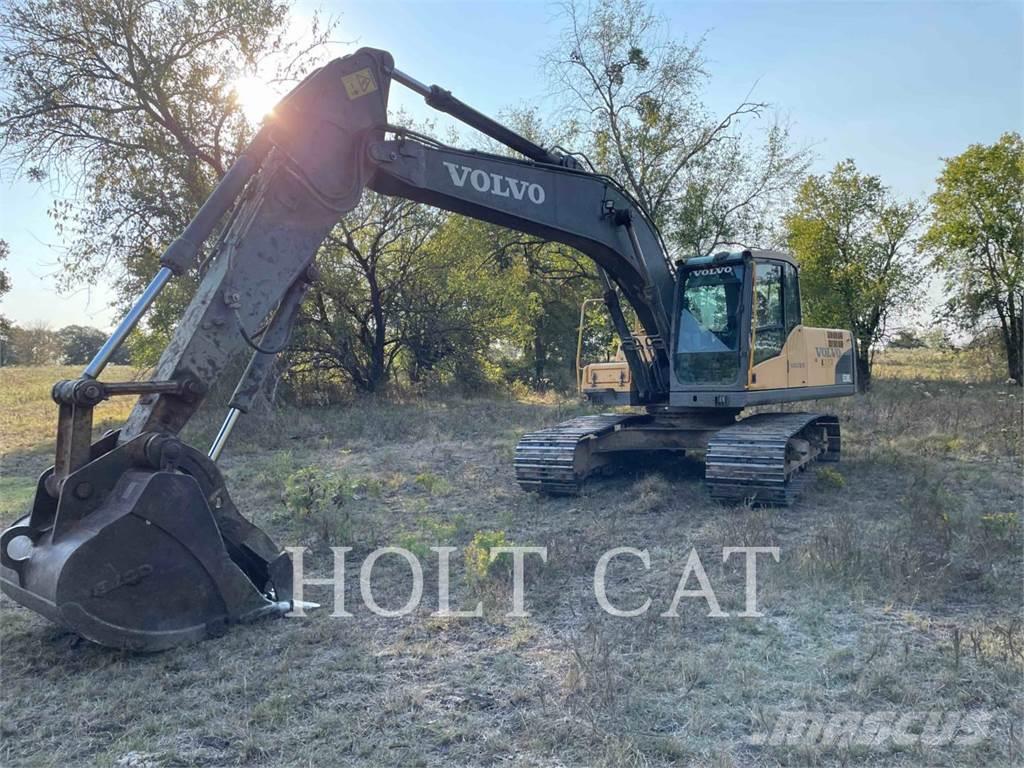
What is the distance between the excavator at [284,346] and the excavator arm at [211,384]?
0.01 meters

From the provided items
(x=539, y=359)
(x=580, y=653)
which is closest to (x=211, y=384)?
(x=580, y=653)

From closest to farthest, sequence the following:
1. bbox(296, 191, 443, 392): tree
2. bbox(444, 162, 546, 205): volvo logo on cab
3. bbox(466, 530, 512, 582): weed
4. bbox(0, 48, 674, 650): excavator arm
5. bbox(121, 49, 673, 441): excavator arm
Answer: bbox(0, 48, 674, 650): excavator arm
bbox(121, 49, 673, 441): excavator arm
bbox(466, 530, 512, 582): weed
bbox(444, 162, 546, 205): volvo logo on cab
bbox(296, 191, 443, 392): tree

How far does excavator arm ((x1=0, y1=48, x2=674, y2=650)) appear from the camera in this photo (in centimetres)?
378

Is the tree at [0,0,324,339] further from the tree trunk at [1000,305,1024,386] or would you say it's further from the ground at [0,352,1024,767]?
the tree trunk at [1000,305,1024,386]

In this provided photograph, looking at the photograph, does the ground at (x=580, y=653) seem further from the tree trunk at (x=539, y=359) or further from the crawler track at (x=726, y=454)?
the tree trunk at (x=539, y=359)

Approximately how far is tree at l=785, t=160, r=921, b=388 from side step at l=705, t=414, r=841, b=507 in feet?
44.2

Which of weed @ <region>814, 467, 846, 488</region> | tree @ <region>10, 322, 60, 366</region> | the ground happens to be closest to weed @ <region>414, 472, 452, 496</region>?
the ground

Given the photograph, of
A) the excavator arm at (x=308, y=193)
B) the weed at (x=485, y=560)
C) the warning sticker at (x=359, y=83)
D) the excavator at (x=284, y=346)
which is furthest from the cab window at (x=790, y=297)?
the warning sticker at (x=359, y=83)

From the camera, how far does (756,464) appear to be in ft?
22.9

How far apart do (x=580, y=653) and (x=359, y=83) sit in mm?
3738

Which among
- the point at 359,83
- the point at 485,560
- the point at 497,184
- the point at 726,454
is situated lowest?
the point at 485,560

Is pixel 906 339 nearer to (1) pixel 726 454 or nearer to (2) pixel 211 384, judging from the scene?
(1) pixel 726 454

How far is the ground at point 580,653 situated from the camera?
3139 mm

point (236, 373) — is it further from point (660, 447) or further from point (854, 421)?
point (854, 421)
